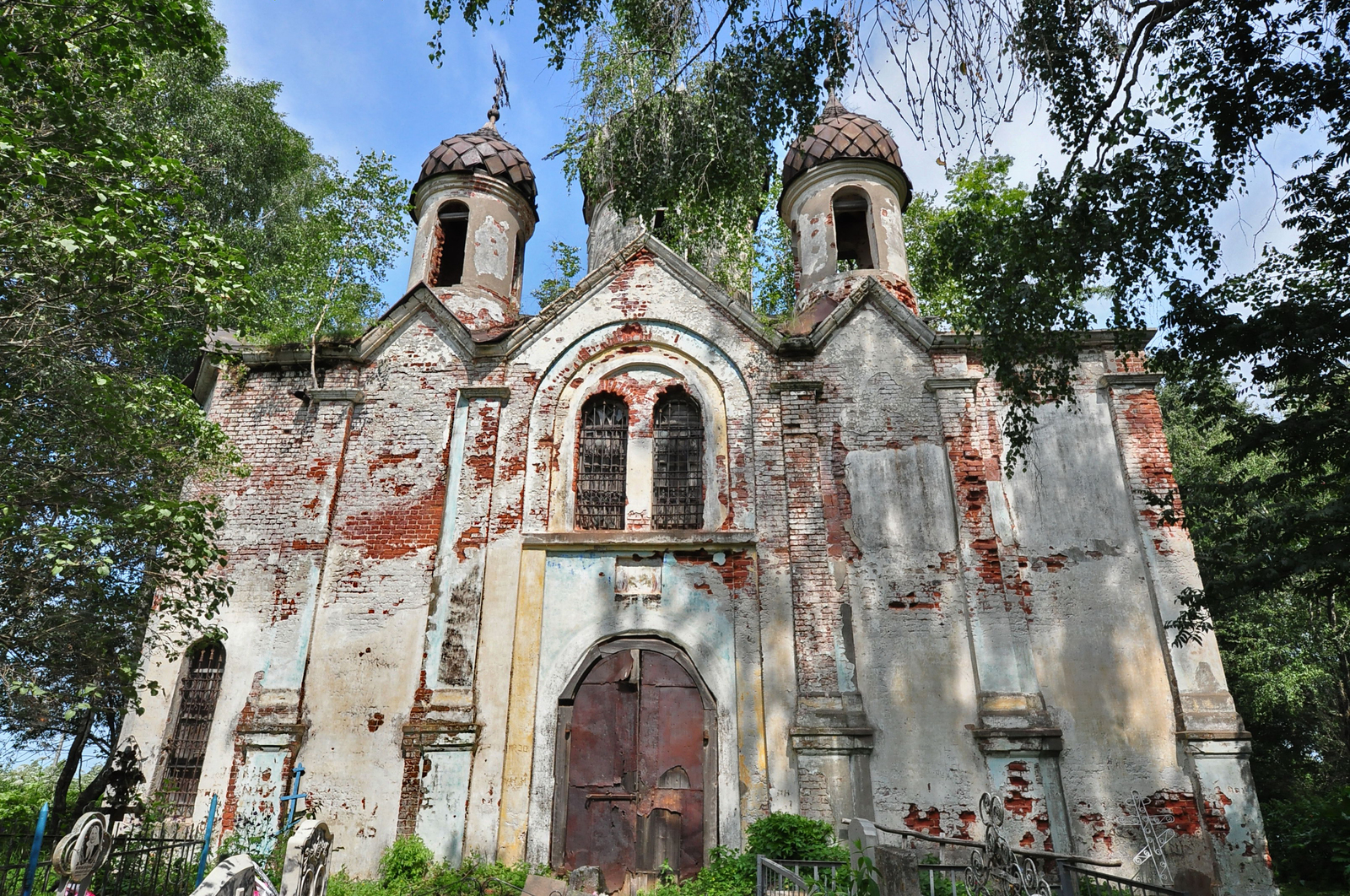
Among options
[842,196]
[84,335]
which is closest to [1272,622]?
[842,196]

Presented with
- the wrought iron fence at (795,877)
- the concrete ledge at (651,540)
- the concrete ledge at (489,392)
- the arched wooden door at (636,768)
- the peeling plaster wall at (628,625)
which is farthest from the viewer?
the concrete ledge at (489,392)

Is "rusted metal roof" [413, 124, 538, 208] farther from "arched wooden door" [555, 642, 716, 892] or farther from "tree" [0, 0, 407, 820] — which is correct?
"arched wooden door" [555, 642, 716, 892]

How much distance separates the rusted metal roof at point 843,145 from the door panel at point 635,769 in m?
8.11

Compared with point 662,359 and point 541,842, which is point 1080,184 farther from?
point 541,842

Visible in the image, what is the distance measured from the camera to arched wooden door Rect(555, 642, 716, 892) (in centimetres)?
911

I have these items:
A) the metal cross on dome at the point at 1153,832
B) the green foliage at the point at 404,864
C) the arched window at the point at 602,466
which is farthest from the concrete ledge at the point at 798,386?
the green foliage at the point at 404,864

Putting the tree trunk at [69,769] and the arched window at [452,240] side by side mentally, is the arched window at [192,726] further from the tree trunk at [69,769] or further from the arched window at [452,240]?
the arched window at [452,240]

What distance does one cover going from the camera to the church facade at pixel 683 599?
9.16m

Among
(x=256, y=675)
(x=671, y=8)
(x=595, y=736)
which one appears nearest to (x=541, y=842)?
(x=595, y=736)

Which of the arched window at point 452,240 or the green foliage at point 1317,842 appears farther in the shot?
the arched window at point 452,240

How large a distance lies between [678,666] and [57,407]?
688cm

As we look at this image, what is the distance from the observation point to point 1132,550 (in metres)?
10.1

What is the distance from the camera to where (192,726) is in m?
10.1

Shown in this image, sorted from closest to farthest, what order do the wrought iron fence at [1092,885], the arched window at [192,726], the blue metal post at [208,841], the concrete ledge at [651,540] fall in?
the wrought iron fence at [1092,885], the blue metal post at [208,841], the arched window at [192,726], the concrete ledge at [651,540]
